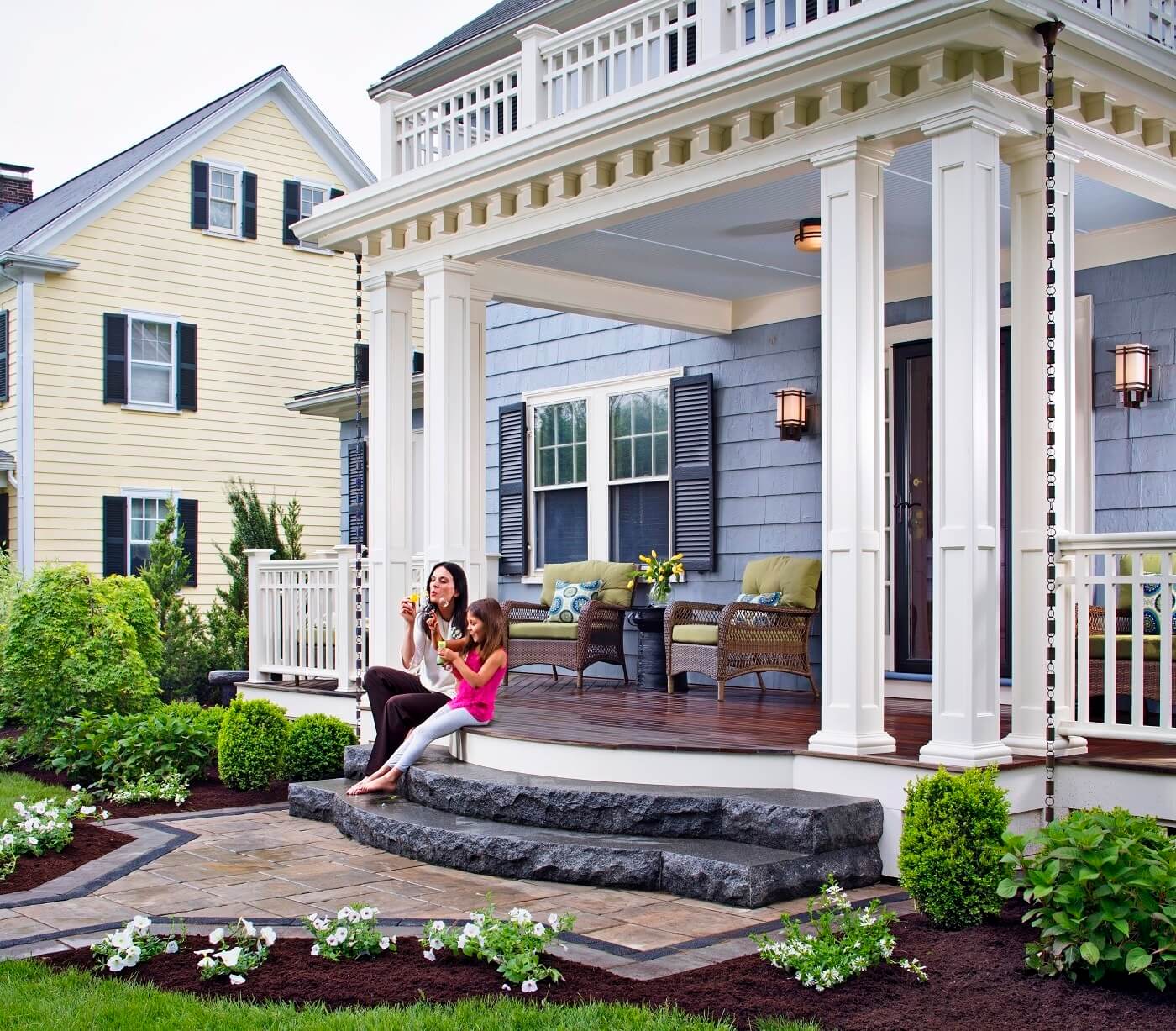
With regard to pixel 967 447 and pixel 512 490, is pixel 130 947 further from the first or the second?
pixel 512 490

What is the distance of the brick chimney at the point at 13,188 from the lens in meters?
20.4

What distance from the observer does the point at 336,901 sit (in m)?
5.11

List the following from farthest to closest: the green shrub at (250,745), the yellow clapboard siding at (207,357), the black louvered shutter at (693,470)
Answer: the yellow clapboard siding at (207,357) < the black louvered shutter at (693,470) < the green shrub at (250,745)

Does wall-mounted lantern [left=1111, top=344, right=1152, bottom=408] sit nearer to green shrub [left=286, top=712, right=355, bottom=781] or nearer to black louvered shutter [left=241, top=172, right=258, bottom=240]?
green shrub [left=286, top=712, right=355, bottom=781]

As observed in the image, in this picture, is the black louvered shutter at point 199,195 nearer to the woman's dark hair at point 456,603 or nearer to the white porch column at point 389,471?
the white porch column at point 389,471

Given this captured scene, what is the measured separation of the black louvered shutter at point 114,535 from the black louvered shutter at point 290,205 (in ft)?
14.3

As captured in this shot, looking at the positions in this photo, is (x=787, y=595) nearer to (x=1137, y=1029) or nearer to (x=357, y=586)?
(x=357, y=586)

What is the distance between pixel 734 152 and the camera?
6230mm

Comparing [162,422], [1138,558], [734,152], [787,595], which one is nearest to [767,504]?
[787,595]

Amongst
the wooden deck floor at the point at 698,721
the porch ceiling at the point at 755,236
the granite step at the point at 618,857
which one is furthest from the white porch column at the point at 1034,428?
the granite step at the point at 618,857

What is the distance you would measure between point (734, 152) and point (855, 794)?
10.0 ft

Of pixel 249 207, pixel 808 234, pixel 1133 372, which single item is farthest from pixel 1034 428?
pixel 249 207

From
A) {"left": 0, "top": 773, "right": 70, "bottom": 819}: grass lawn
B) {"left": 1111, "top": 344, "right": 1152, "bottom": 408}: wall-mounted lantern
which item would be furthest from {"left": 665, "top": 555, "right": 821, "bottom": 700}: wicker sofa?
{"left": 0, "top": 773, "right": 70, "bottom": 819}: grass lawn

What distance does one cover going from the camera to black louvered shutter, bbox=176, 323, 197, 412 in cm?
1642
